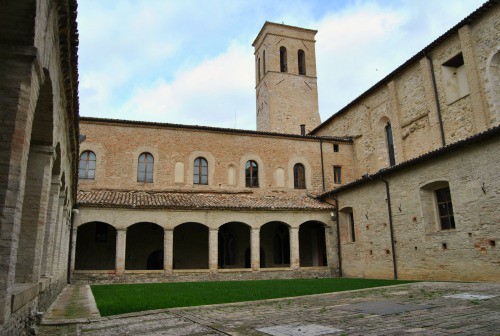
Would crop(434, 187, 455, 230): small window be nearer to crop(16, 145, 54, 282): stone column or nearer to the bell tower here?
crop(16, 145, 54, 282): stone column

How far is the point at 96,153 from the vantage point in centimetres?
2262

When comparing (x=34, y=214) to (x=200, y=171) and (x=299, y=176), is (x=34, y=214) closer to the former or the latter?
(x=200, y=171)

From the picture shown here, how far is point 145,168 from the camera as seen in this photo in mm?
23453

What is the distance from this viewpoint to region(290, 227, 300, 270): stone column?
2198cm

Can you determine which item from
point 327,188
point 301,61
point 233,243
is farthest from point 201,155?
point 301,61

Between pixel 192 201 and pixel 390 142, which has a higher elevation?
pixel 390 142

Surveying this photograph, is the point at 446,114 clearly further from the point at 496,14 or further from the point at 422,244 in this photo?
the point at 422,244

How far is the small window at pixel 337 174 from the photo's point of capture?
27.0 m

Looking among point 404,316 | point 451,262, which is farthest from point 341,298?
point 451,262

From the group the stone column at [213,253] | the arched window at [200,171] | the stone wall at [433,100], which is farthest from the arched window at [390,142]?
the stone column at [213,253]

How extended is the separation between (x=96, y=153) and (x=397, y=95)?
56.9 ft

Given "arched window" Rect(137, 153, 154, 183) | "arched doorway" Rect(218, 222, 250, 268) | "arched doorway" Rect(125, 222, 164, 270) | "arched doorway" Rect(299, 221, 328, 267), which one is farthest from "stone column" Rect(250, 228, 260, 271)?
"arched window" Rect(137, 153, 154, 183)

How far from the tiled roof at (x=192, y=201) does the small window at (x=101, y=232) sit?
2144mm

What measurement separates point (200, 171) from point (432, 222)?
13396mm
